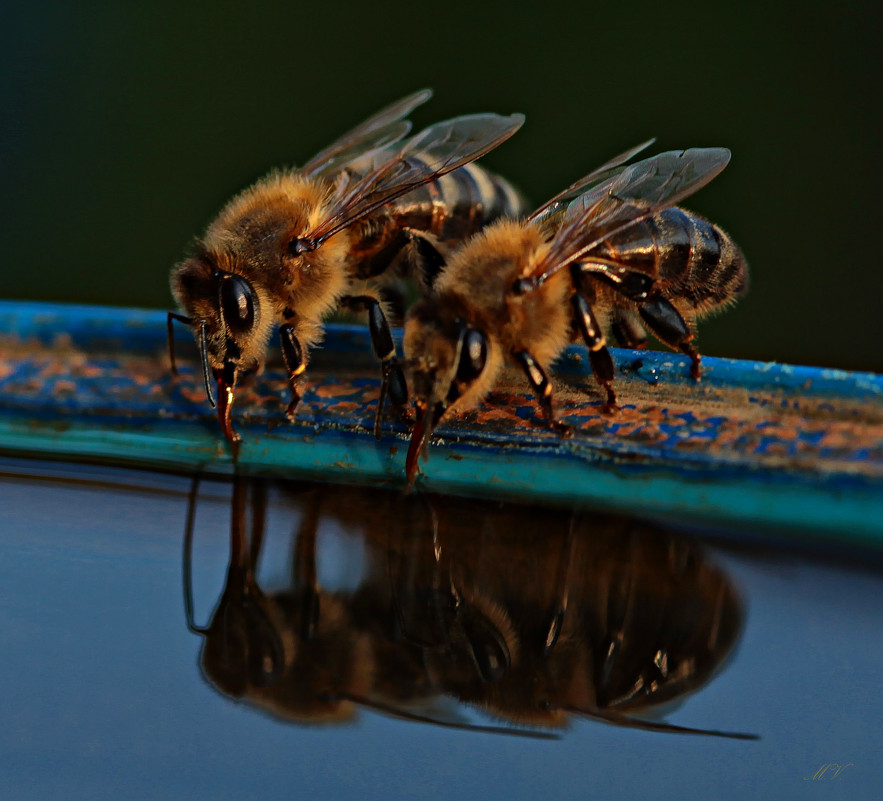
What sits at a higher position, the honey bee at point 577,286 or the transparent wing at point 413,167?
the transparent wing at point 413,167

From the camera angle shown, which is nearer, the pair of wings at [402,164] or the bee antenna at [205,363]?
the bee antenna at [205,363]

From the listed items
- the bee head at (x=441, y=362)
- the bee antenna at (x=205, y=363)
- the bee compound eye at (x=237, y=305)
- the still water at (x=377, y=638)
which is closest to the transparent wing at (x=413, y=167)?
the bee compound eye at (x=237, y=305)

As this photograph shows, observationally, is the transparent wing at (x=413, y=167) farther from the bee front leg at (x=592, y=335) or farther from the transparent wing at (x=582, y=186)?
the bee front leg at (x=592, y=335)

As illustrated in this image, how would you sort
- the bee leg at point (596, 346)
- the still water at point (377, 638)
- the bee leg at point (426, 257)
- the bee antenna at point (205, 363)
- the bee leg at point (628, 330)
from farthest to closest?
the bee leg at point (426, 257)
the bee leg at point (628, 330)
the bee antenna at point (205, 363)
the bee leg at point (596, 346)
the still water at point (377, 638)

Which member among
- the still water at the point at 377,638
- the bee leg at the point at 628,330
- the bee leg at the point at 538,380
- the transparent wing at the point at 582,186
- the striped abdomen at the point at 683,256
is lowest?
the still water at the point at 377,638

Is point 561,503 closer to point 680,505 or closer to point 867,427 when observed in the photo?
point 680,505

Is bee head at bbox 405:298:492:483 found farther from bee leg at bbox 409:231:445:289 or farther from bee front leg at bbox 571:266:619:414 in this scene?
bee leg at bbox 409:231:445:289

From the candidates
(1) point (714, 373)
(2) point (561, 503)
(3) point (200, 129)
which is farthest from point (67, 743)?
(3) point (200, 129)

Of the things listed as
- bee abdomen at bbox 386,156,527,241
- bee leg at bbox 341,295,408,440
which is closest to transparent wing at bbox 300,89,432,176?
bee abdomen at bbox 386,156,527,241
